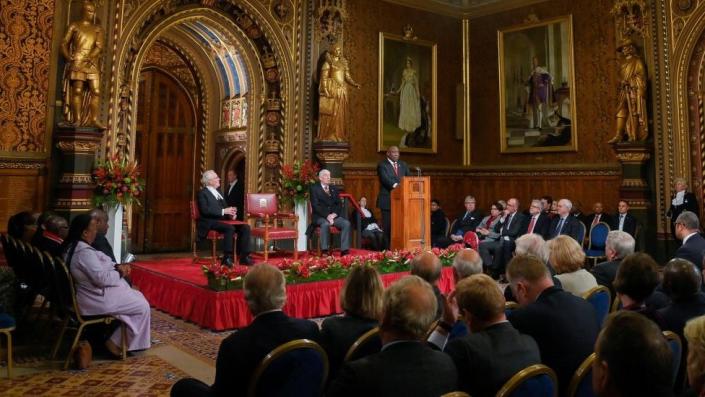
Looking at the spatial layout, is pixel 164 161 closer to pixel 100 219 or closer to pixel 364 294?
pixel 100 219

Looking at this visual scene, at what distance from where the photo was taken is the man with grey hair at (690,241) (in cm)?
486

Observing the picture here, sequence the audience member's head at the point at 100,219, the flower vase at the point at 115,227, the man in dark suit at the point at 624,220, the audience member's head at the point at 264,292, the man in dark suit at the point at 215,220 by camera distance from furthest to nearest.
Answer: the man in dark suit at the point at 624,220 < the flower vase at the point at 115,227 < the man in dark suit at the point at 215,220 < the audience member's head at the point at 100,219 < the audience member's head at the point at 264,292

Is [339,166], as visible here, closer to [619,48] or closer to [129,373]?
[619,48]

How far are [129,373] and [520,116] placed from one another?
1065 centimetres

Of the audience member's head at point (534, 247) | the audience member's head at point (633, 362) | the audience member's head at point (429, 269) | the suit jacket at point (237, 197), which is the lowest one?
the audience member's head at point (633, 362)

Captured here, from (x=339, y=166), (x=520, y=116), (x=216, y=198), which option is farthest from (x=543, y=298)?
(x=520, y=116)

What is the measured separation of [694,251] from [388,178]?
5.00 m

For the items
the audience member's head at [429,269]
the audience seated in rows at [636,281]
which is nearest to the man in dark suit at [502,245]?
the audience member's head at [429,269]

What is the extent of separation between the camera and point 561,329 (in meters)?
2.61

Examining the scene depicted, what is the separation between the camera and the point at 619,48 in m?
10.9

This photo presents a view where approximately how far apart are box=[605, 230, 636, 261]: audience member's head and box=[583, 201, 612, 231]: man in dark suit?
20.9 ft

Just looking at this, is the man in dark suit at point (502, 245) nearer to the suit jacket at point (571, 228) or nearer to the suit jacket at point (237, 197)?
the suit jacket at point (571, 228)

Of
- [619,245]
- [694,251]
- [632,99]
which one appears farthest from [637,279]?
[632,99]

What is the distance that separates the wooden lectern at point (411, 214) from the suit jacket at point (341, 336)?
5701 millimetres
